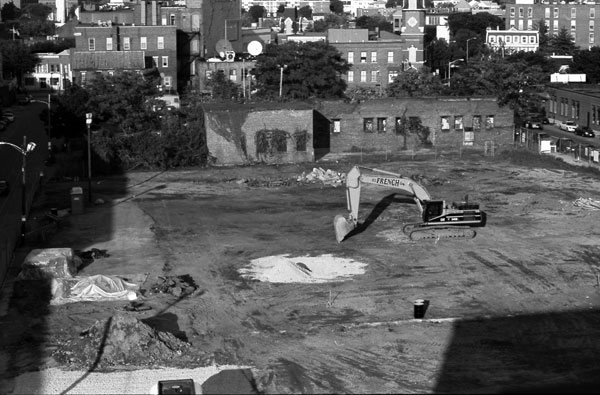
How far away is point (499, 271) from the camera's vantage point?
42438 mm

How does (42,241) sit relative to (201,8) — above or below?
below

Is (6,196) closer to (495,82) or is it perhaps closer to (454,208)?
(454,208)

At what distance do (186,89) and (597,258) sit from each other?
219 feet

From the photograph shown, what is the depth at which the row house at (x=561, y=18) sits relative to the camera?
174375mm

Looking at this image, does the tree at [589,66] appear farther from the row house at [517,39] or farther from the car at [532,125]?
the row house at [517,39]

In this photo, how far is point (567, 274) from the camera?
42.0 m

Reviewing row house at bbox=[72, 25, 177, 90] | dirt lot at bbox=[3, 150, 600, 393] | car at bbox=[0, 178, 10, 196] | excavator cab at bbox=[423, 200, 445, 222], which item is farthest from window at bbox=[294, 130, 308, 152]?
row house at bbox=[72, 25, 177, 90]

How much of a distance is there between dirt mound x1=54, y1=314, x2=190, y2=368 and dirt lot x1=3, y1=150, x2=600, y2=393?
8cm

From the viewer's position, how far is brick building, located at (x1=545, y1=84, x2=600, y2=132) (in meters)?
94.1

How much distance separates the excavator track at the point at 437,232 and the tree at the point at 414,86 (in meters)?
46.8

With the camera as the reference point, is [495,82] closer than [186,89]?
Yes

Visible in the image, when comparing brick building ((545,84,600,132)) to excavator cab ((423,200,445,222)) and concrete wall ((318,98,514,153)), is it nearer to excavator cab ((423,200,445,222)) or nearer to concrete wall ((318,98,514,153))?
concrete wall ((318,98,514,153))

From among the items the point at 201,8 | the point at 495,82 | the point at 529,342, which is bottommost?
the point at 529,342

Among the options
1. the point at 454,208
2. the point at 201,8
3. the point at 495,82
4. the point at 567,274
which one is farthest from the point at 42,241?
the point at 201,8
